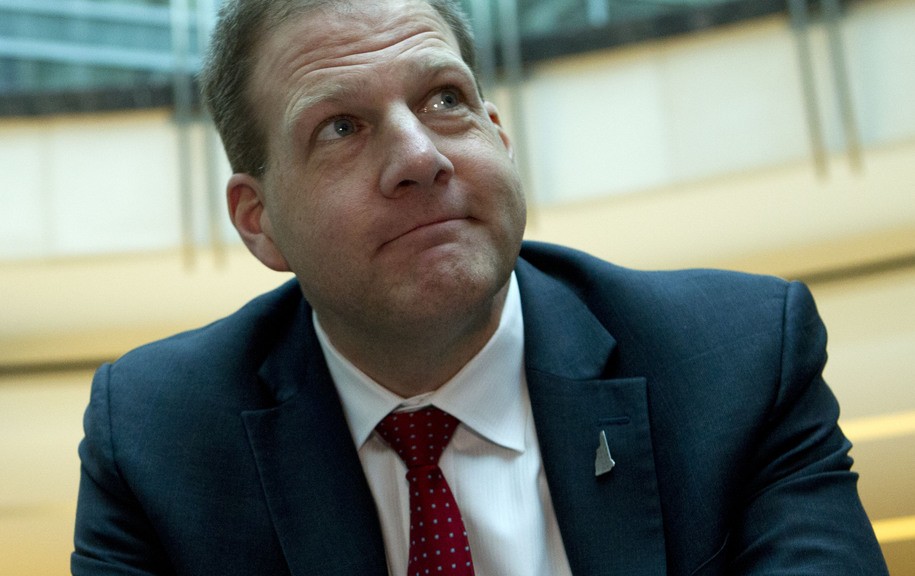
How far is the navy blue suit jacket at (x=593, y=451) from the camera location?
5.53 feet

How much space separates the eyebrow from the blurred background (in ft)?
6.81

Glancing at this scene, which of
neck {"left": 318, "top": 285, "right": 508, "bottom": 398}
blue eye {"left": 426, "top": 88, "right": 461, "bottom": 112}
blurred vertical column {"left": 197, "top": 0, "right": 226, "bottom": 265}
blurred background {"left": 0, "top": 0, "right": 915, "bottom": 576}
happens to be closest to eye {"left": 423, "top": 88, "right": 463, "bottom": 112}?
blue eye {"left": 426, "top": 88, "right": 461, "bottom": 112}

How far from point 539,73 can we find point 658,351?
2622 millimetres

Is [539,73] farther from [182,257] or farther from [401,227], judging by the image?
[401,227]

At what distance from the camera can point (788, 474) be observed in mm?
1724

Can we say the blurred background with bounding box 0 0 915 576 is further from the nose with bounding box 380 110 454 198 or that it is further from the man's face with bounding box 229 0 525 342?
the nose with bounding box 380 110 454 198

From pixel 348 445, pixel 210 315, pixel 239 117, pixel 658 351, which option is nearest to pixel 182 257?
pixel 210 315

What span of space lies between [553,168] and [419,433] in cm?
246

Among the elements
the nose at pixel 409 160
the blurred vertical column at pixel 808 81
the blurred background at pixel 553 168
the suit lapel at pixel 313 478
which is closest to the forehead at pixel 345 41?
the nose at pixel 409 160

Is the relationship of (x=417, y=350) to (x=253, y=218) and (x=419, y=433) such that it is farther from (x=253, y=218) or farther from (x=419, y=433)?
(x=253, y=218)

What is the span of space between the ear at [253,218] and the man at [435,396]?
10 cm

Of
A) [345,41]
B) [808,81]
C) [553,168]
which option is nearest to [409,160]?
[345,41]

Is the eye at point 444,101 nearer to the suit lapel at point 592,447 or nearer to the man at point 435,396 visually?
the man at point 435,396

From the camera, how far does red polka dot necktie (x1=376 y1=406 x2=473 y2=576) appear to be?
1720 millimetres
